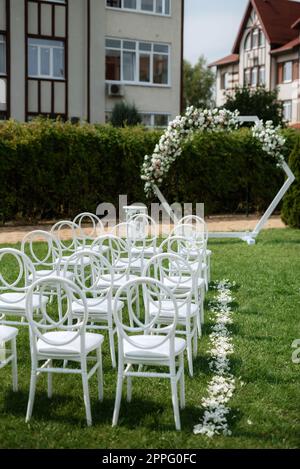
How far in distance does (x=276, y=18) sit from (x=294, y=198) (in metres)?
35.8

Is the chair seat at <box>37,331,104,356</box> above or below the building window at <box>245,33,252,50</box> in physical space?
below

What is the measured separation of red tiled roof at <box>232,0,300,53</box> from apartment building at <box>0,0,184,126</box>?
20033 mm

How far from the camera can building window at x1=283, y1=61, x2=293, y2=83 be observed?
4503 cm

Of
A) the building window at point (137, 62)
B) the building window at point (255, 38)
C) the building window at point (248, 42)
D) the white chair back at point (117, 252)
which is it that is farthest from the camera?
the building window at point (248, 42)

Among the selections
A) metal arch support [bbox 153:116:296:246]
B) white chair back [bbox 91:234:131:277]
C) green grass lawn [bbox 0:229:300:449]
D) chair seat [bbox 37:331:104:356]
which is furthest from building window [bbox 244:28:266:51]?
chair seat [bbox 37:331:104:356]

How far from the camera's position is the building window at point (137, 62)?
2695 centimetres

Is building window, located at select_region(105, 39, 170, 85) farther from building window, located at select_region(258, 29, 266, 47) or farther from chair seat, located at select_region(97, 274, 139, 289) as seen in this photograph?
building window, located at select_region(258, 29, 266, 47)

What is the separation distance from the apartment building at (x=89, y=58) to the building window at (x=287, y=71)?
18762 mm

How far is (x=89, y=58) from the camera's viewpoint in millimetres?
25859

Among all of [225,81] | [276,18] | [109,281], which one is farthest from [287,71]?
[109,281]

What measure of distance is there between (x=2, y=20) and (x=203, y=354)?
20557mm

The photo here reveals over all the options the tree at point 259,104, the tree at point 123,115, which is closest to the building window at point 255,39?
the tree at point 259,104

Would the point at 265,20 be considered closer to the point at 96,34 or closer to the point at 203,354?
the point at 96,34

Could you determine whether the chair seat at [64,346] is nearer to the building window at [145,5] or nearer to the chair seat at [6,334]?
the chair seat at [6,334]
